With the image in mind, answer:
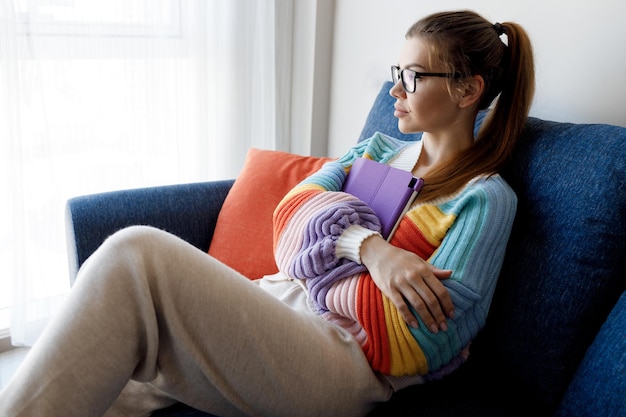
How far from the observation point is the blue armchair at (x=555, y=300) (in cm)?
99

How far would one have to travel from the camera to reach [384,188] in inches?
50.1

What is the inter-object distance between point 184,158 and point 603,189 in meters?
1.41

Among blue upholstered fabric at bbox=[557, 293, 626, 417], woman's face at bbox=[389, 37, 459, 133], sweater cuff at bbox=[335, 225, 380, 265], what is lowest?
blue upholstered fabric at bbox=[557, 293, 626, 417]

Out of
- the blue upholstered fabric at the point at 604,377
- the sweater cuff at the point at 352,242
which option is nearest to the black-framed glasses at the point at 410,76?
the sweater cuff at the point at 352,242

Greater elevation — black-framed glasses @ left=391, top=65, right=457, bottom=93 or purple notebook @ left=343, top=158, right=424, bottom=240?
black-framed glasses @ left=391, top=65, right=457, bottom=93

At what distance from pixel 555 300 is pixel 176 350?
67 cm

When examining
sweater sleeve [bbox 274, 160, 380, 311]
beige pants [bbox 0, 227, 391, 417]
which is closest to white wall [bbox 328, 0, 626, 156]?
sweater sleeve [bbox 274, 160, 380, 311]

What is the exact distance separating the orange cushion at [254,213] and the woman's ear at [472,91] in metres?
0.48

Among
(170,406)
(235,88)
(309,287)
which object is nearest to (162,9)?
(235,88)

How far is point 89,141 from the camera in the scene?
6.07 feet

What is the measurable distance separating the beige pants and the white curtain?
36.6 inches

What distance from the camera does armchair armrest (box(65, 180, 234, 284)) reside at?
1.39 m

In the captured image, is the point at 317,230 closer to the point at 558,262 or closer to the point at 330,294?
the point at 330,294

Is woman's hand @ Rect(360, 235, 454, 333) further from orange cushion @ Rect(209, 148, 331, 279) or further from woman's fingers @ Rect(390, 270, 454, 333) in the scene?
orange cushion @ Rect(209, 148, 331, 279)
